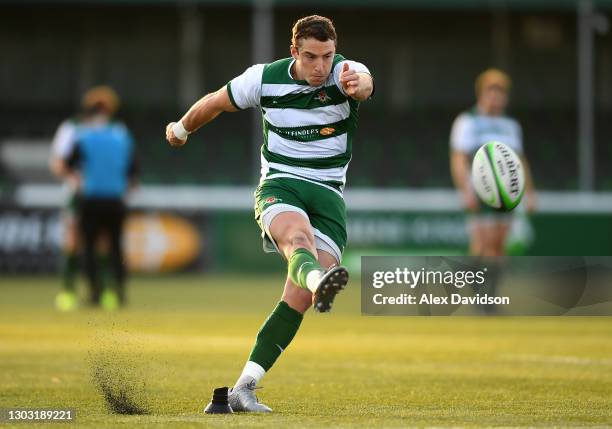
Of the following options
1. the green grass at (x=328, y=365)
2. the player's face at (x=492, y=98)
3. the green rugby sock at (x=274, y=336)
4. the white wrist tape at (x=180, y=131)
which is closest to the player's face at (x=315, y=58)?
the white wrist tape at (x=180, y=131)

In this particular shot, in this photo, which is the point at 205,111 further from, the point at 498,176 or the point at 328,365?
the point at 498,176

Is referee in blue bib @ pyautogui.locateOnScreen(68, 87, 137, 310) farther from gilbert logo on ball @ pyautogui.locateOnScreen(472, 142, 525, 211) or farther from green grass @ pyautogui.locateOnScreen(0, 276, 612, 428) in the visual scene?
gilbert logo on ball @ pyautogui.locateOnScreen(472, 142, 525, 211)

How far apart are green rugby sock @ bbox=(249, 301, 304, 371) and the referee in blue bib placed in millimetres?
8425

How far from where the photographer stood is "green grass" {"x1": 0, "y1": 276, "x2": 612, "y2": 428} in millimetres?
6430

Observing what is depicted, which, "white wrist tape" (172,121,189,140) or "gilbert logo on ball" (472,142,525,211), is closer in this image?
"white wrist tape" (172,121,189,140)

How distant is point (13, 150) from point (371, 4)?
8233mm

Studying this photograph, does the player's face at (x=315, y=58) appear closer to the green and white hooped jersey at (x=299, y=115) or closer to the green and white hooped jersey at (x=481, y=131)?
the green and white hooped jersey at (x=299, y=115)

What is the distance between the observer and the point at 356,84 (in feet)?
21.4

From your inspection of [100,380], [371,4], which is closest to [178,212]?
[371,4]

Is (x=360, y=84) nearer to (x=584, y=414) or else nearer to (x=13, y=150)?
(x=584, y=414)

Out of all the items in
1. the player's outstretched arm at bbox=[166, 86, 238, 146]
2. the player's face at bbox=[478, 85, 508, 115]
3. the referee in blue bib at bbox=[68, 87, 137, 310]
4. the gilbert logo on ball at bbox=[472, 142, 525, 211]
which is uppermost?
the player's face at bbox=[478, 85, 508, 115]

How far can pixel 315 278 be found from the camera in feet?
19.5

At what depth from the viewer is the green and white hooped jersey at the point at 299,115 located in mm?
6871

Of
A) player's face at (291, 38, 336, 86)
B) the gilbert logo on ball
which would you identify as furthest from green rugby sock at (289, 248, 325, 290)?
the gilbert logo on ball
